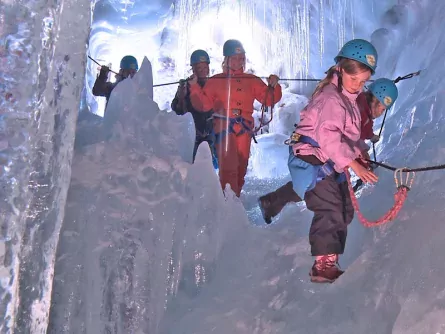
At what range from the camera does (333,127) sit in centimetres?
258

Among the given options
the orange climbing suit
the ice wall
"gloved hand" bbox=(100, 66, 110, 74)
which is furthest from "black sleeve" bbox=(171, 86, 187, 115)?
the ice wall

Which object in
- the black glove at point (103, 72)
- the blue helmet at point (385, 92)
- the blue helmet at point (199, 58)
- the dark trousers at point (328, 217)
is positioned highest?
the blue helmet at point (199, 58)

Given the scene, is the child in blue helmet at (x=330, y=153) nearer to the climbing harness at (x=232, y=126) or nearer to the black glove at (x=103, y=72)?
the climbing harness at (x=232, y=126)

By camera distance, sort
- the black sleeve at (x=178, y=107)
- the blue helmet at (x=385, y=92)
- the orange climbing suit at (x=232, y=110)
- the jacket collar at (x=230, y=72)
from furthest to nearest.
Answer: the black sleeve at (x=178, y=107) → the jacket collar at (x=230, y=72) → the orange climbing suit at (x=232, y=110) → the blue helmet at (x=385, y=92)

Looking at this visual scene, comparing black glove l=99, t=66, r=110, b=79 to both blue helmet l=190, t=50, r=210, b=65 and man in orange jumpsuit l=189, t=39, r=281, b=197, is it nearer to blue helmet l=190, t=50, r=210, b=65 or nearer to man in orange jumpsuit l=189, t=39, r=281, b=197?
blue helmet l=190, t=50, r=210, b=65

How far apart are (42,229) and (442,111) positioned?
238 cm

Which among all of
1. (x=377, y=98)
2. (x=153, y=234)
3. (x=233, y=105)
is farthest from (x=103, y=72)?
(x=153, y=234)

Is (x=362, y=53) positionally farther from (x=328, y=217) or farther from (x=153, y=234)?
(x=153, y=234)

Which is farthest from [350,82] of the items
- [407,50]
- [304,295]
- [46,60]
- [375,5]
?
[375,5]

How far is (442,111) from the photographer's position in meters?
3.57

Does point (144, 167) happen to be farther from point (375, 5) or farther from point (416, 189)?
point (375, 5)

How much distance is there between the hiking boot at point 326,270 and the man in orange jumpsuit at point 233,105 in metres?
1.57

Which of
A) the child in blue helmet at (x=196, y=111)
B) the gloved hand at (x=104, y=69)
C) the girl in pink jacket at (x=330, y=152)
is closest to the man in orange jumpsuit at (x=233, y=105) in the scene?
the child in blue helmet at (x=196, y=111)

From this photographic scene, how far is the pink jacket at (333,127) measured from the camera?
2.54m
